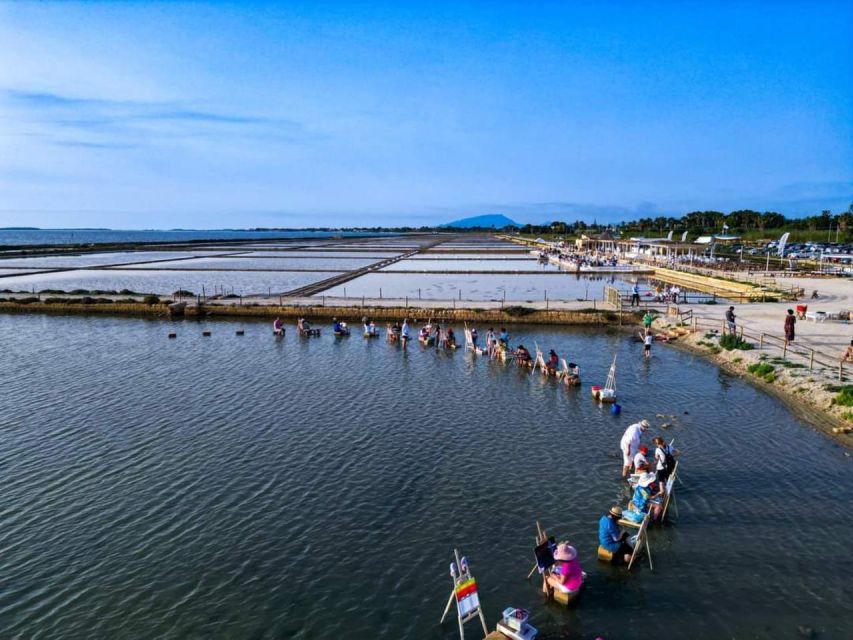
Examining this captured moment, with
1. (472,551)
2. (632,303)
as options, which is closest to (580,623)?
(472,551)

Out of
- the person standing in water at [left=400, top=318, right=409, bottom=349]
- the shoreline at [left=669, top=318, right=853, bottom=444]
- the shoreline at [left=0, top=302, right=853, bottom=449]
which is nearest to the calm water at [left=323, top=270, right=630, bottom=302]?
the shoreline at [left=0, top=302, right=853, bottom=449]

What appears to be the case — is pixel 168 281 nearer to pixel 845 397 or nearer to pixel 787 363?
pixel 787 363

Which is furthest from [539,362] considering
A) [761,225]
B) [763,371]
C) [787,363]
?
[761,225]

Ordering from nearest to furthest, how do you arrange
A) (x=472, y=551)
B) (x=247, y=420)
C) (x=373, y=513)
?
1. (x=472, y=551)
2. (x=373, y=513)
3. (x=247, y=420)

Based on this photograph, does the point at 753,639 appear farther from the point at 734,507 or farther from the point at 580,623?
the point at 734,507

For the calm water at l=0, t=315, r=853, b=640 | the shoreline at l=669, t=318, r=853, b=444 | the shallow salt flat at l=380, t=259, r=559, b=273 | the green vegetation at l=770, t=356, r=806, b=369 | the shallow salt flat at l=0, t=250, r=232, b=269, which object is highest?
the shallow salt flat at l=0, t=250, r=232, b=269

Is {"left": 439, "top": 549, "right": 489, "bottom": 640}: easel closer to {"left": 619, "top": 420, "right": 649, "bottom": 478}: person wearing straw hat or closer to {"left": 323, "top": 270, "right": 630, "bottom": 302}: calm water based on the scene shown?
{"left": 619, "top": 420, "right": 649, "bottom": 478}: person wearing straw hat
